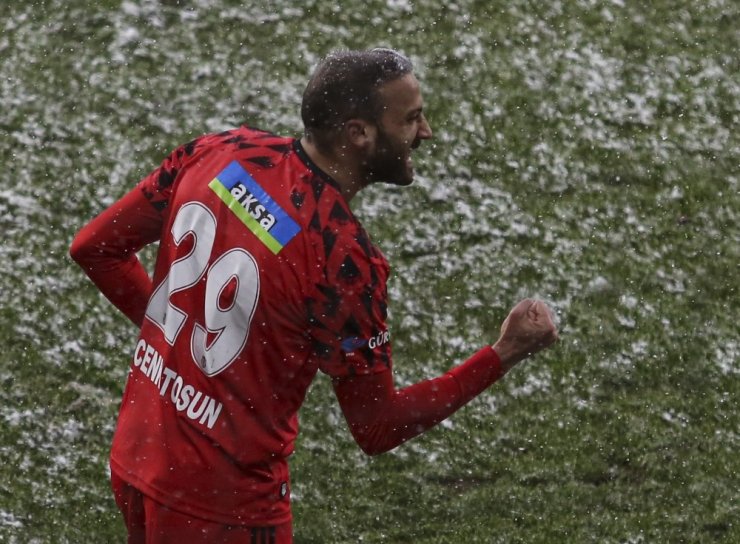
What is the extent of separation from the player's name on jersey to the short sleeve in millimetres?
300

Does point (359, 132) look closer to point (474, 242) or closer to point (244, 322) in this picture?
point (244, 322)

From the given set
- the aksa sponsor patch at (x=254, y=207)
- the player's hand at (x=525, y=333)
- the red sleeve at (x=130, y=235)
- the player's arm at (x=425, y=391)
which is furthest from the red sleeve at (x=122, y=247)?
the player's hand at (x=525, y=333)

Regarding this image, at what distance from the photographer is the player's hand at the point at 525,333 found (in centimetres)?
283

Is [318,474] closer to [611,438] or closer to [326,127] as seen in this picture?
[611,438]

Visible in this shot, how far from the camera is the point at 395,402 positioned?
275 cm

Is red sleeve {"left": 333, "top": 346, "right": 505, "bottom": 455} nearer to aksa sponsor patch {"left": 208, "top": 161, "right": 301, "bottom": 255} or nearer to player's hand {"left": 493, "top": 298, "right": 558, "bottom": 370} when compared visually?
player's hand {"left": 493, "top": 298, "right": 558, "bottom": 370}

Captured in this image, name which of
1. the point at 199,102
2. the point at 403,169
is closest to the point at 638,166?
the point at 199,102

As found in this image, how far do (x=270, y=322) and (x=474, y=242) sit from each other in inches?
182

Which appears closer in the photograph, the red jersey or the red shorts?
the red jersey

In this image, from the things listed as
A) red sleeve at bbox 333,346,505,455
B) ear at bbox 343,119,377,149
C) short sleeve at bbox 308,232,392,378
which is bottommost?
red sleeve at bbox 333,346,505,455

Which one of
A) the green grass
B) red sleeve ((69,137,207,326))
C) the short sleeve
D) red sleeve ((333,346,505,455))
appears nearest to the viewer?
the short sleeve

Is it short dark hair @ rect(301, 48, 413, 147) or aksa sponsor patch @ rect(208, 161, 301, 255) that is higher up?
short dark hair @ rect(301, 48, 413, 147)

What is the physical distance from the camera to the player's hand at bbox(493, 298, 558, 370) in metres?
2.83

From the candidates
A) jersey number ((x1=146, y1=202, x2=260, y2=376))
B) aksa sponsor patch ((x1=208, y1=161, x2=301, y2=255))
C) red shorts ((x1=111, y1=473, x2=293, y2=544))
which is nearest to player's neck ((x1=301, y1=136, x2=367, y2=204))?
aksa sponsor patch ((x1=208, y1=161, x2=301, y2=255))
